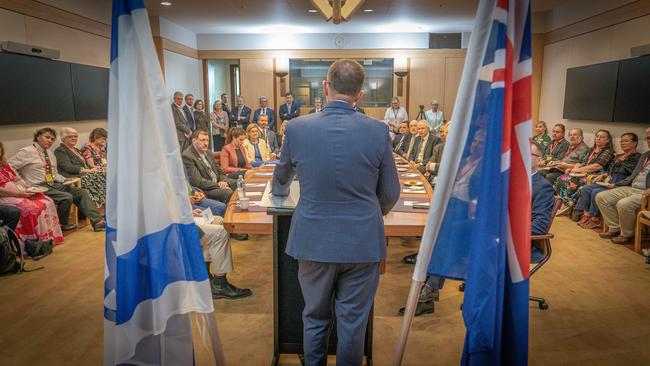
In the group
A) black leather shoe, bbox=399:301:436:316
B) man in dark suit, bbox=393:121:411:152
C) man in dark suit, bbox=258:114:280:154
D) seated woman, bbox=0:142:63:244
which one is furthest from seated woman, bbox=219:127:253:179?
black leather shoe, bbox=399:301:436:316

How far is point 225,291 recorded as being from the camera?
3518 millimetres

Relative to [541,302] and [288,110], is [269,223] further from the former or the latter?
[288,110]

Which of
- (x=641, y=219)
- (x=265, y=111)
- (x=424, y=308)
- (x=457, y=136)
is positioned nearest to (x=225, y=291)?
(x=424, y=308)

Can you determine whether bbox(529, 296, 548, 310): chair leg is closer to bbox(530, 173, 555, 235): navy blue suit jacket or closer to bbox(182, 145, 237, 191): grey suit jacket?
bbox(530, 173, 555, 235): navy blue suit jacket

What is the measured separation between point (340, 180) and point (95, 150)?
5.68 m

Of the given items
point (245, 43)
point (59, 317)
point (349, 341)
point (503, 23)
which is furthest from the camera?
point (245, 43)

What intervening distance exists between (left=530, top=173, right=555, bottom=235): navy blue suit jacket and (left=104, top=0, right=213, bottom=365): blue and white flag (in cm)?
230

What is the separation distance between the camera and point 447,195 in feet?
5.33

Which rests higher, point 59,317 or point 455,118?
point 455,118

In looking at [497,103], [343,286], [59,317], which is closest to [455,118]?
[497,103]

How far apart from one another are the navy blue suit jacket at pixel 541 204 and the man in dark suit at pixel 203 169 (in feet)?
10.6

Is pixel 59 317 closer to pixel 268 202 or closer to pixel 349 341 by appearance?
pixel 268 202

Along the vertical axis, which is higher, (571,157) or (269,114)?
(269,114)

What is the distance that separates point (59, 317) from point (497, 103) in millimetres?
3241
